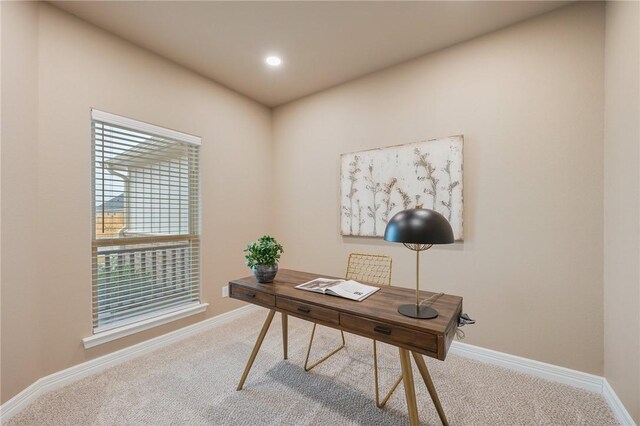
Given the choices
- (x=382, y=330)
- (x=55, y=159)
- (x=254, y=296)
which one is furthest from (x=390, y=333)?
(x=55, y=159)

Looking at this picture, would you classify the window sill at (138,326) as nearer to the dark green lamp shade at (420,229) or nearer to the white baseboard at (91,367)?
the white baseboard at (91,367)

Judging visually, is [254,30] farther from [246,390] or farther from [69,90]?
[246,390]

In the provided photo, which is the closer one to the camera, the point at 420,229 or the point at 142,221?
the point at 420,229

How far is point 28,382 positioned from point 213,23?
2840 millimetres

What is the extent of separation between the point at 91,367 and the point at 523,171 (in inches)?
145

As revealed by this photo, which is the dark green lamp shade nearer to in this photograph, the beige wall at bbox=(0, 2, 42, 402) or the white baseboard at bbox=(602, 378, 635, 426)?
the white baseboard at bbox=(602, 378, 635, 426)

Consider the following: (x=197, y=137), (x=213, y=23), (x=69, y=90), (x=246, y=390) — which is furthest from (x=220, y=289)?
(x=213, y=23)

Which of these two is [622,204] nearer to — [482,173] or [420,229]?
[482,173]

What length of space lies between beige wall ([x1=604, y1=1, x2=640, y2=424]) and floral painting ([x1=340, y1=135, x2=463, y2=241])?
89cm

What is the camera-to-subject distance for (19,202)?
171cm

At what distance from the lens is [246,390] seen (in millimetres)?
1864

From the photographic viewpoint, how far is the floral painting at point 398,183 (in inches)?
91.8

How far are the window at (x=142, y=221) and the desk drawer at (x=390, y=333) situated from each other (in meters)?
2.02

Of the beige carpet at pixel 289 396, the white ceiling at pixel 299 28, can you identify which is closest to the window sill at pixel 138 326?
the beige carpet at pixel 289 396
